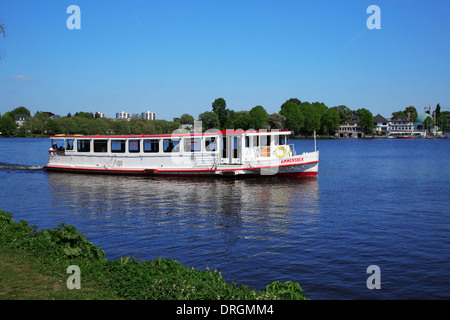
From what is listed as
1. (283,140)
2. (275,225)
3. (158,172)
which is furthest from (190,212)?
(283,140)

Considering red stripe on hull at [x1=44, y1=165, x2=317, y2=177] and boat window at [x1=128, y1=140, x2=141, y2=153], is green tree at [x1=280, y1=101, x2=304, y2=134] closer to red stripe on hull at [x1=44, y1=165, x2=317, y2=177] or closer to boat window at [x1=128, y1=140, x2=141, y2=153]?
boat window at [x1=128, y1=140, x2=141, y2=153]

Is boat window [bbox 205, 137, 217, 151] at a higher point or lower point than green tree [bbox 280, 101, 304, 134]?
lower

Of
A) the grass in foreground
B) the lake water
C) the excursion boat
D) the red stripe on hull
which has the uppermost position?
the excursion boat

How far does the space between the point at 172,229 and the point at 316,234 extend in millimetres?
7104

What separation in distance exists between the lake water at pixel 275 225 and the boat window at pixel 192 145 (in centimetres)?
341

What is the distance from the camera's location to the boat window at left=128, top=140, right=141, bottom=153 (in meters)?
42.3

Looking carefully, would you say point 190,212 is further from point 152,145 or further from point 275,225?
point 152,145

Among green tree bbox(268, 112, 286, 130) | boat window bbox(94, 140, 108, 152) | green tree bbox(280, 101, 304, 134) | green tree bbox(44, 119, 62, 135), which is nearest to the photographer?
boat window bbox(94, 140, 108, 152)

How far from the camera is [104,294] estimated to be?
8773mm

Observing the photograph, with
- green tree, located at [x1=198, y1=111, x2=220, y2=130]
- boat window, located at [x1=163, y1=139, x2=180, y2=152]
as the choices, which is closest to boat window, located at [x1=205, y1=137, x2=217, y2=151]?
boat window, located at [x1=163, y1=139, x2=180, y2=152]

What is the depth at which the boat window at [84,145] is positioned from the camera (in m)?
45.2

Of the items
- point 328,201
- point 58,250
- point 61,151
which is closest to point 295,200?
point 328,201

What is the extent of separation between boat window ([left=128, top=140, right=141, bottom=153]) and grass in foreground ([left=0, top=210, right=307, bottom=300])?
30129 mm
